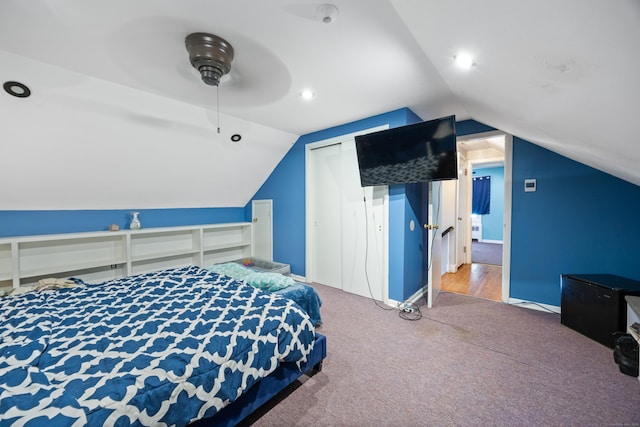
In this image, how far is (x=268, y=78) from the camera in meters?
2.26

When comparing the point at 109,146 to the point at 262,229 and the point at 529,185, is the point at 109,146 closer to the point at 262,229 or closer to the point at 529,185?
the point at 262,229

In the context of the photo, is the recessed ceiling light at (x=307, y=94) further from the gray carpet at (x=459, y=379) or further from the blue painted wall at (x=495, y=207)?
the blue painted wall at (x=495, y=207)

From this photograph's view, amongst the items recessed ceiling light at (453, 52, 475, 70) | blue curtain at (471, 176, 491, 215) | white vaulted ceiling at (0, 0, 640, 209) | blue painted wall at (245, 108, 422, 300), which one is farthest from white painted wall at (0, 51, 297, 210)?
blue curtain at (471, 176, 491, 215)

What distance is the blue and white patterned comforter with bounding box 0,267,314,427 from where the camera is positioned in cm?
99

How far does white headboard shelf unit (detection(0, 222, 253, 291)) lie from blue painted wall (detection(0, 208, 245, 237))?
0.15 meters

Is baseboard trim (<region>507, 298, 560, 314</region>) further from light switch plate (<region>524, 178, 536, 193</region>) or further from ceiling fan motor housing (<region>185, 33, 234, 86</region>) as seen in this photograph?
ceiling fan motor housing (<region>185, 33, 234, 86</region>)

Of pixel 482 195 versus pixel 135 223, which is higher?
pixel 482 195

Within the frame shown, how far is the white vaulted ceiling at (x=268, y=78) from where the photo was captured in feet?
3.71

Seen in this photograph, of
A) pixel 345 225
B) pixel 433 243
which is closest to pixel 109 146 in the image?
pixel 345 225

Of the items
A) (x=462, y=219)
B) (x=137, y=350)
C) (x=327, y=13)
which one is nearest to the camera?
(x=137, y=350)

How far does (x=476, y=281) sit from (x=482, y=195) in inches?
188

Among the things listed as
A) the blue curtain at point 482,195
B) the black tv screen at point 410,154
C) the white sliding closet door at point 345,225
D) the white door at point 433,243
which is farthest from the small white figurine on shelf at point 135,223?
the blue curtain at point 482,195

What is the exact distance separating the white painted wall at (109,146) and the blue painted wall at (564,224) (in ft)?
10.8

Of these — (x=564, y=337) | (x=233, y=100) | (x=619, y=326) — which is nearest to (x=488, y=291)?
(x=564, y=337)
